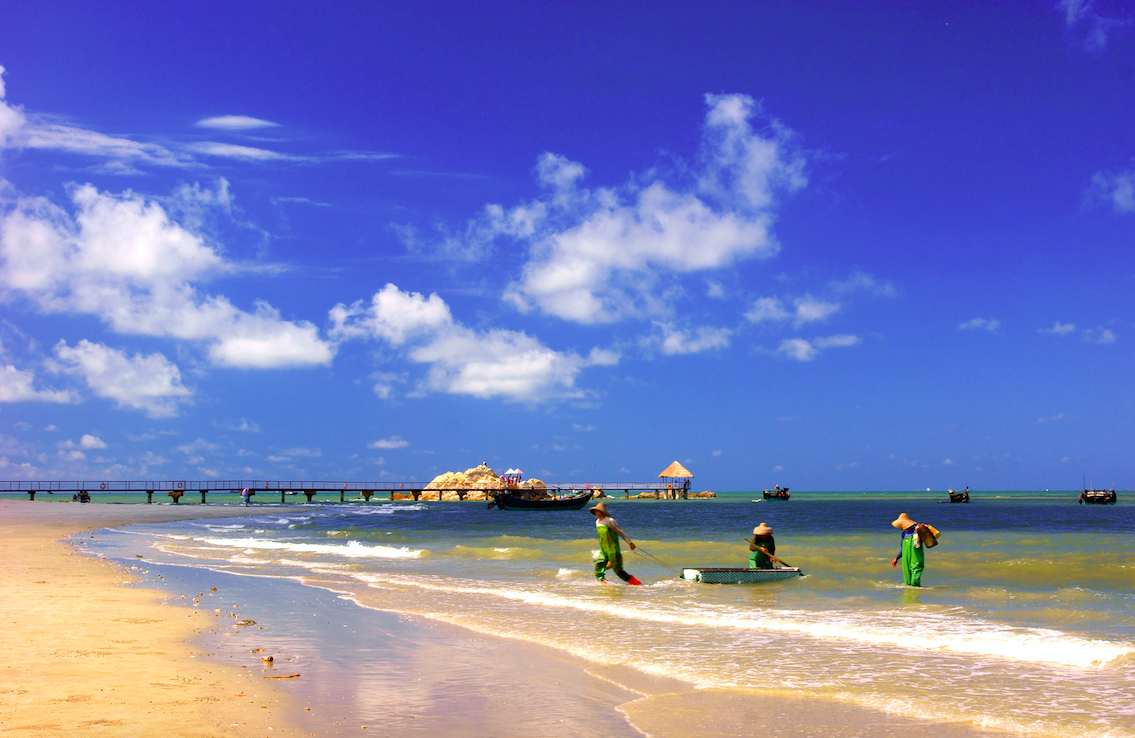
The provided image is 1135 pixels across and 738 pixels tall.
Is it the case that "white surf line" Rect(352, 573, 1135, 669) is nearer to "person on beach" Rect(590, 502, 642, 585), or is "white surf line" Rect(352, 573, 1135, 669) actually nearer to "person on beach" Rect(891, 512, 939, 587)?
"person on beach" Rect(590, 502, 642, 585)

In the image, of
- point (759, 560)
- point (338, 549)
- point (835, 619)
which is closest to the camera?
point (835, 619)

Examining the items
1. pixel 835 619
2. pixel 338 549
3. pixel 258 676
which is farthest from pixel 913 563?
pixel 338 549

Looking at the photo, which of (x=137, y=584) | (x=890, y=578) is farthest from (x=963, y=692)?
(x=137, y=584)

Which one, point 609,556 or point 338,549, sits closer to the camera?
point 609,556

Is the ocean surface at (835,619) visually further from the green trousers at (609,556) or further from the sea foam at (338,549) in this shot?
the green trousers at (609,556)

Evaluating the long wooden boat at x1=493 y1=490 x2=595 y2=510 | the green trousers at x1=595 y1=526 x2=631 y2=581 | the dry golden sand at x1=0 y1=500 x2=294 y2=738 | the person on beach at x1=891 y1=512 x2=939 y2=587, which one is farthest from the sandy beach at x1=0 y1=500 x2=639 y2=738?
the long wooden boat at x1=493 y1=490 x2=595 y2=510

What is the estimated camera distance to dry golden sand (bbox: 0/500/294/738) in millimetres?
5293

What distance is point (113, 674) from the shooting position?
6746 mm

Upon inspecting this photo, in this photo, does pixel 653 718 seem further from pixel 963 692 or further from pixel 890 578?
pixel 890 578

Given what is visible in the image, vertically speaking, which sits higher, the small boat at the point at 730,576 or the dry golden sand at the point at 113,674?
the dry golden sand at the point at 113,674

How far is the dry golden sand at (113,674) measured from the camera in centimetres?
529

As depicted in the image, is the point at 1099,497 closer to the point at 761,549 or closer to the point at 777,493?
the point at 777,493

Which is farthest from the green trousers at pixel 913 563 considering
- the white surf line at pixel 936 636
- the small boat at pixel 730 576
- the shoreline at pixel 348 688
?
the shoreline at pixel 348 688

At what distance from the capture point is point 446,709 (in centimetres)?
608
